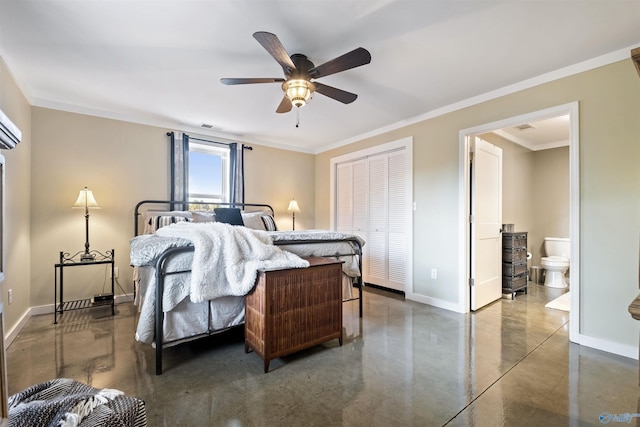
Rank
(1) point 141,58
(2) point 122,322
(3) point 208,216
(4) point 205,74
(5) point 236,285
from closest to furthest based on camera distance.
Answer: (5) point 236,285
(1) point 141,58
(4) point 205,74
(2) point 122,322
(3) point 208,216

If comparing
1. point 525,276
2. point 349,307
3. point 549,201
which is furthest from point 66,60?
point 549,201

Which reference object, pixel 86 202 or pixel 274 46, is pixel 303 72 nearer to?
pixel 274 46

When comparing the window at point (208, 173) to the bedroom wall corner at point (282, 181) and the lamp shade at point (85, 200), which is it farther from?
the lamp shade at point (85, 200)

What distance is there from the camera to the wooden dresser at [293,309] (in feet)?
6.56

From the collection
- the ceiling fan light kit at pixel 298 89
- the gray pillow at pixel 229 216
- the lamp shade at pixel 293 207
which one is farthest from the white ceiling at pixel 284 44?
the lamp shade at pixel 293 207

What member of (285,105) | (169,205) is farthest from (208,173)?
(285,105)

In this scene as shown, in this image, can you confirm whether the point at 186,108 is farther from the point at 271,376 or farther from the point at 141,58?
the point at 271,376

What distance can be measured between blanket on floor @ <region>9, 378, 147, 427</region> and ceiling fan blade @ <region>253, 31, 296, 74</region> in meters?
1.85

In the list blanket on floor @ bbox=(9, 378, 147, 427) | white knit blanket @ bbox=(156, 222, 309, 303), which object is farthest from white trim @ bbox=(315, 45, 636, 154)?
blanket on floor @ bbox=(9, 378, 147, 427)

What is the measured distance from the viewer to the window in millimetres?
4301

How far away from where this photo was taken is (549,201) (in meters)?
5.15

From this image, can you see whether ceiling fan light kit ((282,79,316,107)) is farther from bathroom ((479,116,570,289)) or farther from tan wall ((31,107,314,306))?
bathroom ((479,116,570,289))

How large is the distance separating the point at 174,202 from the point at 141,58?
2030 mm

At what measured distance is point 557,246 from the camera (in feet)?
16.0
